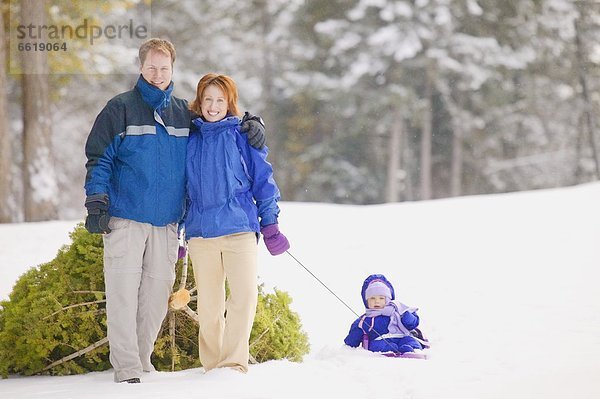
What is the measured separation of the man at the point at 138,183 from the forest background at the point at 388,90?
1684 cm

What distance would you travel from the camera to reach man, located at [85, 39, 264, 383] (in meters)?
4.68

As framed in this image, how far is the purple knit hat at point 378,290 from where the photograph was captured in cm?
637

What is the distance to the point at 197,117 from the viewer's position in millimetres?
4879

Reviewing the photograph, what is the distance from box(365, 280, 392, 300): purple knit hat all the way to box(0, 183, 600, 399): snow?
465 millimetres

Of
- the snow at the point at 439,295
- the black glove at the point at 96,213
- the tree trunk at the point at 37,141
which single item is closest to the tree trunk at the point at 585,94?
the snow at the point at 439,295

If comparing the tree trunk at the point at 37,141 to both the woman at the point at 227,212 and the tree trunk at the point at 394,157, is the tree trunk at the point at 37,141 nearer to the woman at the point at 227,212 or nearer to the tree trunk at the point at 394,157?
the woman at the point at 227,212

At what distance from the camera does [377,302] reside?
6.36 metres

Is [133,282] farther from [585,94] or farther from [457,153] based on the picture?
[585,94]

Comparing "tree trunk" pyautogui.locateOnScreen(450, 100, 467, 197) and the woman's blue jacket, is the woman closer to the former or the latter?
the woman's blue jacket

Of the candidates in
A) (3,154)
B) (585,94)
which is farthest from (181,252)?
(585,94)

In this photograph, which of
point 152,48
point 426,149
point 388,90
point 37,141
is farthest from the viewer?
point 426,149

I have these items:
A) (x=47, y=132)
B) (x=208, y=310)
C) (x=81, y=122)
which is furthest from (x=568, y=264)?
(x=81, y=122)

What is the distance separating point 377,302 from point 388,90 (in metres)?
17.7

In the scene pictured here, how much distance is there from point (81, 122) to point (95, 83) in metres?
4.33
